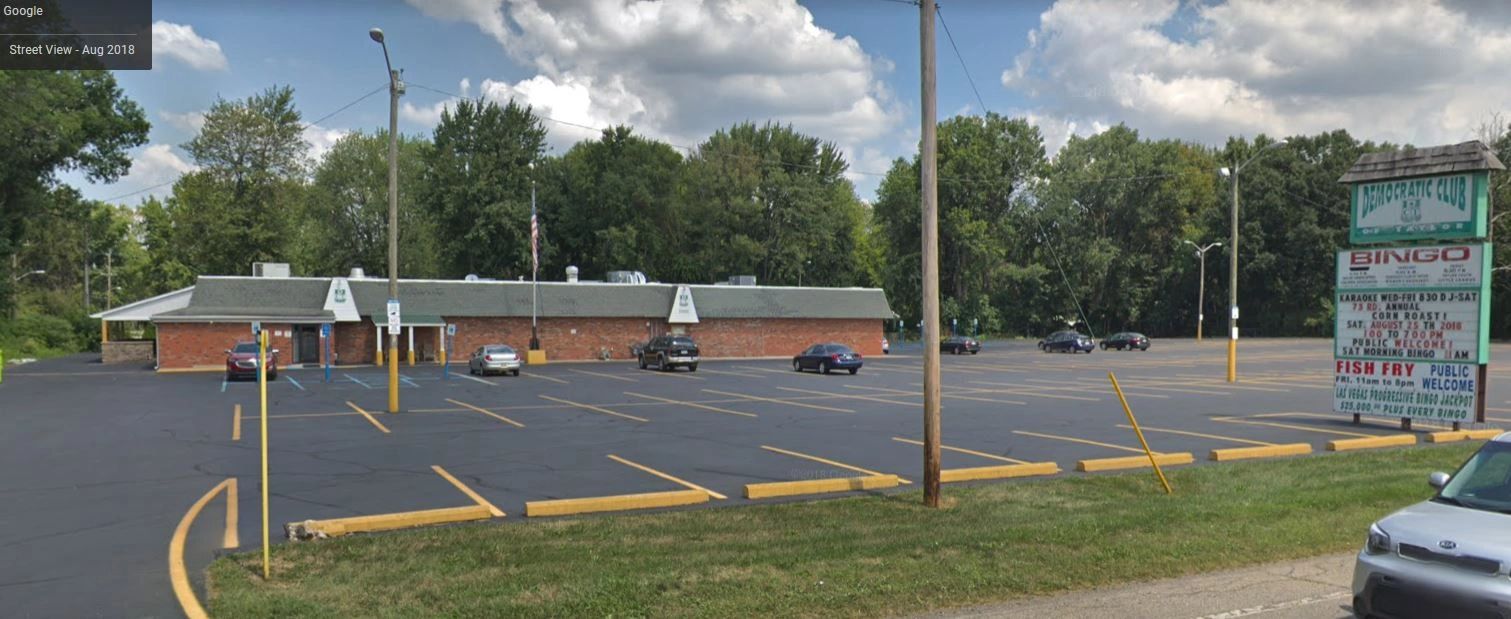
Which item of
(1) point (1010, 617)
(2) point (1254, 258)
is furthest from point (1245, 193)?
(1) point (1010, 617)

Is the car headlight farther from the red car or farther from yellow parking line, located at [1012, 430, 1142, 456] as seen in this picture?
the red car

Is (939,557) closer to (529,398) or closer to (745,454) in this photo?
(745,454)

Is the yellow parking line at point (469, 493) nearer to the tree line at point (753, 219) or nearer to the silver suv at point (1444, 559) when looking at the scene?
the silver suv at point (1444, 559)

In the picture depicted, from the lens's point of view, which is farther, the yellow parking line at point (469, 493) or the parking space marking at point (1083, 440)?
the parking space marking at point (1083, 440)

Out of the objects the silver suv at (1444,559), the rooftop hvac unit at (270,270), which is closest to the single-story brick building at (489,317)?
the rooftop hvac unit at (270,270)

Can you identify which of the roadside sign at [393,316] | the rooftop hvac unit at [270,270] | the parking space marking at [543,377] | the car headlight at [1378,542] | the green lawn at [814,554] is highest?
the rooftop hvac unit at [270,270]

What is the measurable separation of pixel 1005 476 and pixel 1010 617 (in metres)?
6.45

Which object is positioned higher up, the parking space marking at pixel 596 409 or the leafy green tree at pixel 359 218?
the leafy green tree at pixel 359 218

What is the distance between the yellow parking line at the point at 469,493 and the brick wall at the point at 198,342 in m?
34.7

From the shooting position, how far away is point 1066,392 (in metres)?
28.2

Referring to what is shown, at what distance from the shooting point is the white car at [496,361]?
38000mm

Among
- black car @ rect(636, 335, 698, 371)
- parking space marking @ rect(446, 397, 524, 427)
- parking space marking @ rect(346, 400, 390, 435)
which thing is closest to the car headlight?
parking space marking @ rect(446, 397, 524, 427)

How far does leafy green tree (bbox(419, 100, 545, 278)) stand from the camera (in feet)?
240

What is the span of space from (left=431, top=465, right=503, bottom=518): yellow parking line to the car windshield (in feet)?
29.1
